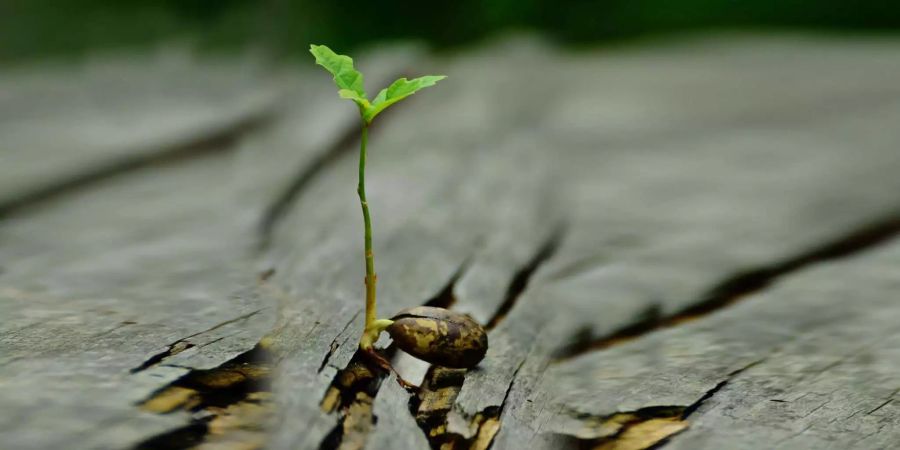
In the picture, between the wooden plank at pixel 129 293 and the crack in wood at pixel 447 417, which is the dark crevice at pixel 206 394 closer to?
the wooden plank at pixel 129 293

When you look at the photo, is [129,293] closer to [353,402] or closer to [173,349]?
[173,349]

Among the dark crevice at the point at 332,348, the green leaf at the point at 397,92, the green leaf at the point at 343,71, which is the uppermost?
the green leaf at the point at 343,71

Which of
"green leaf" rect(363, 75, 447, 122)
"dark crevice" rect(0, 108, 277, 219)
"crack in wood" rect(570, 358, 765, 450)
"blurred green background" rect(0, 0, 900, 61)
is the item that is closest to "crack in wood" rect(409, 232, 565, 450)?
"crack in wood" rect(570, 358, 765, 450)

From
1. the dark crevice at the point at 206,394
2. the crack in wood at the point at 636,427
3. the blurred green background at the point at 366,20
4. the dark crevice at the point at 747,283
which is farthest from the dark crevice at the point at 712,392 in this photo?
the blurred green background at the point at 366,20

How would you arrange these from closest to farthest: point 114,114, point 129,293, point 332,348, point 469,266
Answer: point 332,348 < point 129,293 < point 469,266 < point 114,114

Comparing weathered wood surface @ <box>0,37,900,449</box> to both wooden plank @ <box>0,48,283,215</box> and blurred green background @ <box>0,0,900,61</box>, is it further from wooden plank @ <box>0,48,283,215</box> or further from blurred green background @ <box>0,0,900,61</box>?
blurred green background @ <box>0,0,900,61</box>

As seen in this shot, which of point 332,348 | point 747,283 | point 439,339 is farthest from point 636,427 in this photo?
point 747,283

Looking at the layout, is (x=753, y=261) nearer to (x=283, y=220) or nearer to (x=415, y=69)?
(x=283, y=220)

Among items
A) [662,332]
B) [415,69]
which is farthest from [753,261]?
[415,69]

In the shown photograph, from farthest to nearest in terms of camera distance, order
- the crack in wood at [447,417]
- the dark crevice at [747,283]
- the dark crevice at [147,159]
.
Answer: the dark crevice at [147,159]
the dark crevice at [747,283]
the crack in wood at [447,417]
